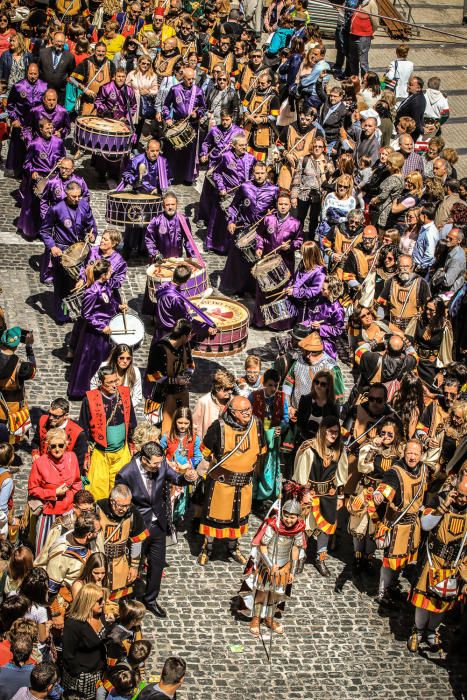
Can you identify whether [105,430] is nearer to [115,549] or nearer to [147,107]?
[115,549]

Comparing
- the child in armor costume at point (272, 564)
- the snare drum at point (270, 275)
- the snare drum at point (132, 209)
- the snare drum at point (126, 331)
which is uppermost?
the snare drum at point (132, 209)

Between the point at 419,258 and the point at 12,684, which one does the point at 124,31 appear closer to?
the point at 419,258

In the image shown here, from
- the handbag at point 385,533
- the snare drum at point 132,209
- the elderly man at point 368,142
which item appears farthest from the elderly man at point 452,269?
the handbag at point 385,533

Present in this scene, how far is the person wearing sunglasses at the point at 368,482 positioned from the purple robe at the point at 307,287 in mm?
2695

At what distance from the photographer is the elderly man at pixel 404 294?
55.0 ft

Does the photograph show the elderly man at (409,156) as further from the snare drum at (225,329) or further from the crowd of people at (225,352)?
the snare drum at (225,329)

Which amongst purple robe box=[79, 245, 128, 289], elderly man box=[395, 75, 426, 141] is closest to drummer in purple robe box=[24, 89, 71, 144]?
purple robe box=[79, 245, 128, 289]

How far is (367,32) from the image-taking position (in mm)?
25328

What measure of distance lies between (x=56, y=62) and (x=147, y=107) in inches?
63.0

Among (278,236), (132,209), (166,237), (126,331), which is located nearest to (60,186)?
(132,209)

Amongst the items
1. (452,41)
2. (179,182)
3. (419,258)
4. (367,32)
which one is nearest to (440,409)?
(419,258)

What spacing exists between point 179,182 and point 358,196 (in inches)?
162

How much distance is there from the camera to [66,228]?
1741 centimetres

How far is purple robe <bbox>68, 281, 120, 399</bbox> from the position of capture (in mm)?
15719
